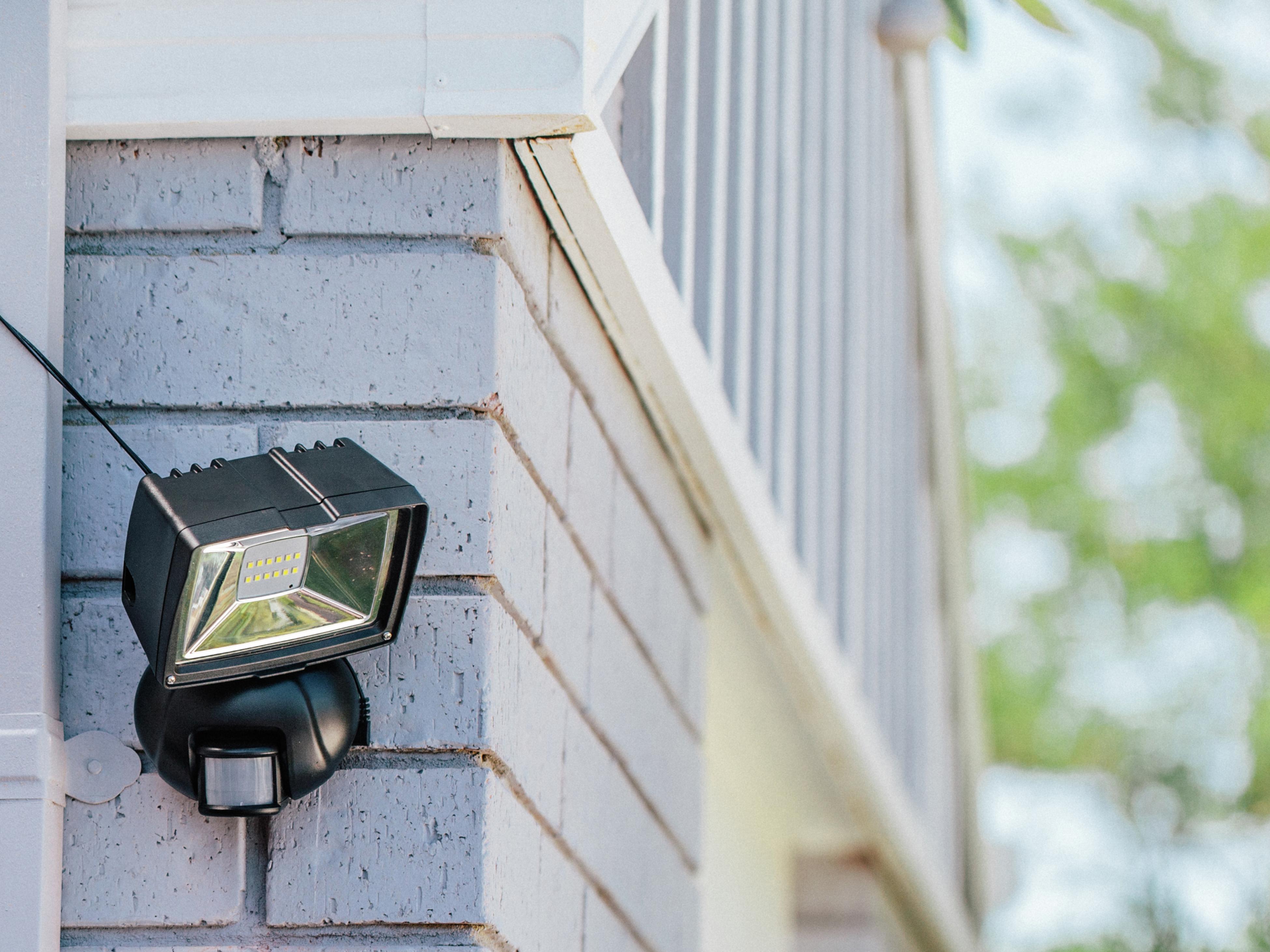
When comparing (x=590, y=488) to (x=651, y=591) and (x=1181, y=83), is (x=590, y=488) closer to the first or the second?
(x=651, y=591)

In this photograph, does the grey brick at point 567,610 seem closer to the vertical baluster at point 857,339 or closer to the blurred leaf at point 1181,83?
the vertical baluster at point 857,339

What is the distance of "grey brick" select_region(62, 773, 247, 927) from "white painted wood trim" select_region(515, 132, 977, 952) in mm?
661

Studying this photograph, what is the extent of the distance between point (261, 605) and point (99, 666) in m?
0.26

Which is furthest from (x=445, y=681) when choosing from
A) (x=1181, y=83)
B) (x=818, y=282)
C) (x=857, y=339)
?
(x=1181, y=83)

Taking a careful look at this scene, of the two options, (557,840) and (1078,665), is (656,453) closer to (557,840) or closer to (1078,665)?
(557,840)

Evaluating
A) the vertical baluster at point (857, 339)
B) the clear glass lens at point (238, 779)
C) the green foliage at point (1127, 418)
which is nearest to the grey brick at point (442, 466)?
the clear glass lens at point (238, 779)

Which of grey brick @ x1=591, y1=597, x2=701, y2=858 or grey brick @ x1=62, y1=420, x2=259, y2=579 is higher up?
grey brick @ x1=62, y1=420, x2=259, y2=579

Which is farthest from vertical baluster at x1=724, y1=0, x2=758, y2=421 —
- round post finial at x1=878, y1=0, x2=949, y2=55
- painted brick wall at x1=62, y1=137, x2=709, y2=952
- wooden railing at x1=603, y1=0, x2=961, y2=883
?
round post finial at x1=878, y1=0, x2=949, y2=55

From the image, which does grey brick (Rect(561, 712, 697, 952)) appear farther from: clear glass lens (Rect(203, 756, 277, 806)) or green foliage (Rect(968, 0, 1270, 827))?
green foliage (Rect(968, 0, 1270, 827))

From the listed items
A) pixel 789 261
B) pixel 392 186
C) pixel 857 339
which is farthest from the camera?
pixel 857 339

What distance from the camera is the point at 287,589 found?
1108 millimetres

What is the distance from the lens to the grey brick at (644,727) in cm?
169

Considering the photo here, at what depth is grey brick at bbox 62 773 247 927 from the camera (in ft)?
4.07

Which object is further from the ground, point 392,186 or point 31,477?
point 392,186
